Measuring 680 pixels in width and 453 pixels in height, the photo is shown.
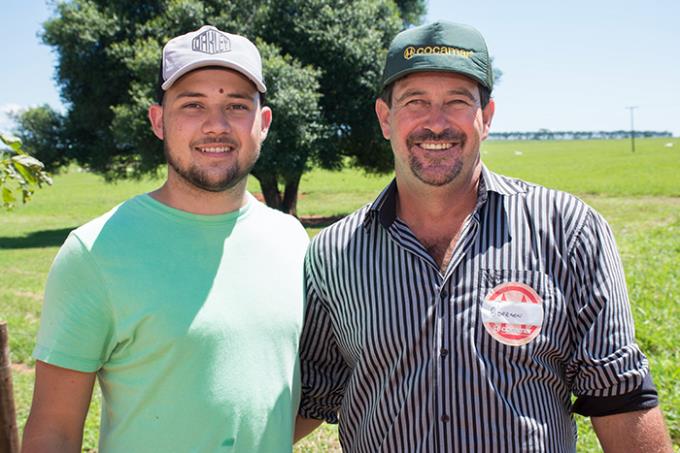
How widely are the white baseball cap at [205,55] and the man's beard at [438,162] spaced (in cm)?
68

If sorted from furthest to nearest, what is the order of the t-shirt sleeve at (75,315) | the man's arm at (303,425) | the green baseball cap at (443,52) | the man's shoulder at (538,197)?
the man's arm at (303,425)
the green baseball cap at (443,52)
the man's shoulder at (538,197)
the t-shirt sleeve at (75,315)

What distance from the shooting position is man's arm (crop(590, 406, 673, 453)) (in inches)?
87.1

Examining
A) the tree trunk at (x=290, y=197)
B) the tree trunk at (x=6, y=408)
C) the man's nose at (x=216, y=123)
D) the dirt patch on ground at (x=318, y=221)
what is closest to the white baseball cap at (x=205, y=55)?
the man's nose at (x=216, y=123)

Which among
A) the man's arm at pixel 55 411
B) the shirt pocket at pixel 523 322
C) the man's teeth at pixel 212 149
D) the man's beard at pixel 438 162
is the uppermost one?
the man's teeth at pixel 212 149

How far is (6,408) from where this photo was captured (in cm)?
372

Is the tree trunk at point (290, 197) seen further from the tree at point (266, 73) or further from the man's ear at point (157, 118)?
the man's ear at point (157, 118)

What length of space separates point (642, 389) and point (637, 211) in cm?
1997

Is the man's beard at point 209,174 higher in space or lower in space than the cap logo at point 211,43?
lower

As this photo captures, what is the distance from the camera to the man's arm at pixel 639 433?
2213 millimetres

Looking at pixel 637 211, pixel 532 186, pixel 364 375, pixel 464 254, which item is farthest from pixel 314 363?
pixel 637 211

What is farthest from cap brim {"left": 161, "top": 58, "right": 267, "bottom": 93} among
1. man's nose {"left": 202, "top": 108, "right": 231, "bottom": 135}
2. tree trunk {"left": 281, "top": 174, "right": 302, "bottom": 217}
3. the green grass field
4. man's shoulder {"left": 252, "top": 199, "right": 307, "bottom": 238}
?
tree trunk {"left": 281, "top": 174, "right": 302, "bottom": 217}

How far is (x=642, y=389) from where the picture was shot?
2.22m

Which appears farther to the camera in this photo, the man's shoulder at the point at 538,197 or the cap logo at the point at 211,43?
the cap logo at the point at 211,43

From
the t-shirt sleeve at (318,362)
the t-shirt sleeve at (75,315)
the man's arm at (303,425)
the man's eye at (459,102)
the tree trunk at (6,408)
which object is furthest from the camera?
the tree trunk at (6,408)
